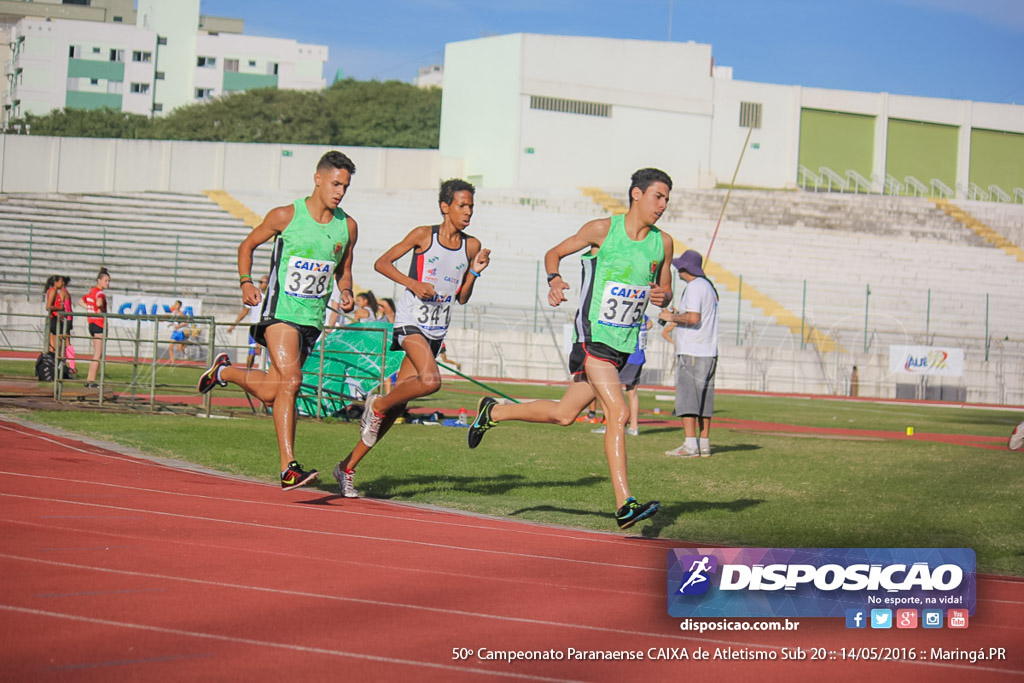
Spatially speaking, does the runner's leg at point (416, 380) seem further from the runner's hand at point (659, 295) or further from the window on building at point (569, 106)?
the window on building at point (569, 106)

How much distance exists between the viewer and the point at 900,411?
23.4m

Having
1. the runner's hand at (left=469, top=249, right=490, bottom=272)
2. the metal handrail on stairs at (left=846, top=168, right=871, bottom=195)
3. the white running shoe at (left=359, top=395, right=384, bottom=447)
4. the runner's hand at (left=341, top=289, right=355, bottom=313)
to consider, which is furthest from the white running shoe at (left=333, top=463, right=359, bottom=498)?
the metal handrail on stairs at (left=846, top=168, right=871, bottom=195)

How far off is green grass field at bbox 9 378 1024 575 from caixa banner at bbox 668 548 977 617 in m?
2.27

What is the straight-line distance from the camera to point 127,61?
80.2 meters

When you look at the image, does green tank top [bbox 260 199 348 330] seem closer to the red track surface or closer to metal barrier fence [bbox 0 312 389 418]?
the red track surface

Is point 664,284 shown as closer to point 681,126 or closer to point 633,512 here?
point 633,512

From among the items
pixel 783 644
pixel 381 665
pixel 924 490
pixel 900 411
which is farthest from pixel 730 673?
pixel 900 411

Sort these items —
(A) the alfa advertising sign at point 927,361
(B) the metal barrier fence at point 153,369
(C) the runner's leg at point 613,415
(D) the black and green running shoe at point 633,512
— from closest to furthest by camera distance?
(D) the black and green running shoe at point 633,512
(C) the runner's leg at point 613,415
(B) the metal barrier fence at point 153,369
(A) the alfa advertising sign at point 927,361

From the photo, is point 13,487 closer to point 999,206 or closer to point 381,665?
point 381,665

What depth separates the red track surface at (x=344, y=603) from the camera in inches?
129

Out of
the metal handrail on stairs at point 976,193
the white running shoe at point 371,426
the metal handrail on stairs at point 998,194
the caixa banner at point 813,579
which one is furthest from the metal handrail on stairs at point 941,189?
the caixa banner at point 813,579

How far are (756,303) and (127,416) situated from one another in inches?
1025

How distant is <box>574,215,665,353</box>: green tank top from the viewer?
661 centimetres

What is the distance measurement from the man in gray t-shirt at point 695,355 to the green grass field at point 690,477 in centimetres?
37
